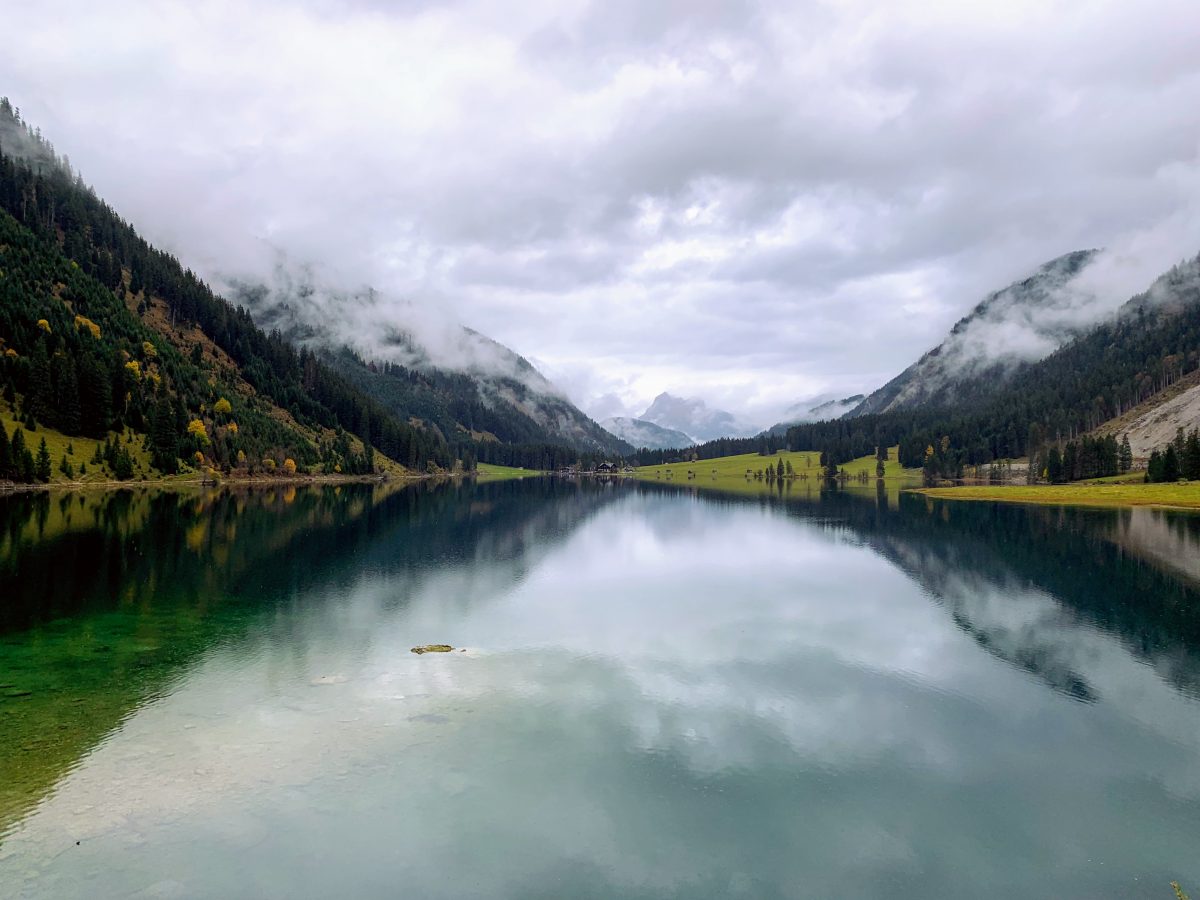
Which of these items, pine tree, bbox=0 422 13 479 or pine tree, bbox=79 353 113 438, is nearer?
pine tree, bbox=0 422 13 479

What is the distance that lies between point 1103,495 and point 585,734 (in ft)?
503

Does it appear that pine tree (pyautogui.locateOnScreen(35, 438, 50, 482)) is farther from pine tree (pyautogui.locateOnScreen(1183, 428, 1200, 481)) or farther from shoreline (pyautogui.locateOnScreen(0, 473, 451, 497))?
pine tree (pyautogui.locateOnScreen(1183, 428, 1200, 481))

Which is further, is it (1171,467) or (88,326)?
(88,326)

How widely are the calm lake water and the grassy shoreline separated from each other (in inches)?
3361

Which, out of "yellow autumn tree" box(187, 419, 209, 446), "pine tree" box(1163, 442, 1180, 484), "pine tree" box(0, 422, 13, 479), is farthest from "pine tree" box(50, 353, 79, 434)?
"pine tree" box(1163, 442, 1180, 484)

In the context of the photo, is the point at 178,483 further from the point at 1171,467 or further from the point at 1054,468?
the point at 1054,468

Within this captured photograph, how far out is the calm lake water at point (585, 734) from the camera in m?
15.7

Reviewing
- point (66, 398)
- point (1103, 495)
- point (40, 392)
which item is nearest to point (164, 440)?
point (66, 398)

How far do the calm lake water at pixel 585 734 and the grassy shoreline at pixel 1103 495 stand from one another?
3361 inches

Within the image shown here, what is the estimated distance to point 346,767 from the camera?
66.0ft

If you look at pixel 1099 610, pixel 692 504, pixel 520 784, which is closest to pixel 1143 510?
pixel 692 504

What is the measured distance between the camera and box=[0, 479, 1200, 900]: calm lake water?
15672 millimetres

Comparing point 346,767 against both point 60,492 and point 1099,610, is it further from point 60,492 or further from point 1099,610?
point 60,492

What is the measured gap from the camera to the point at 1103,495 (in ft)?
449
